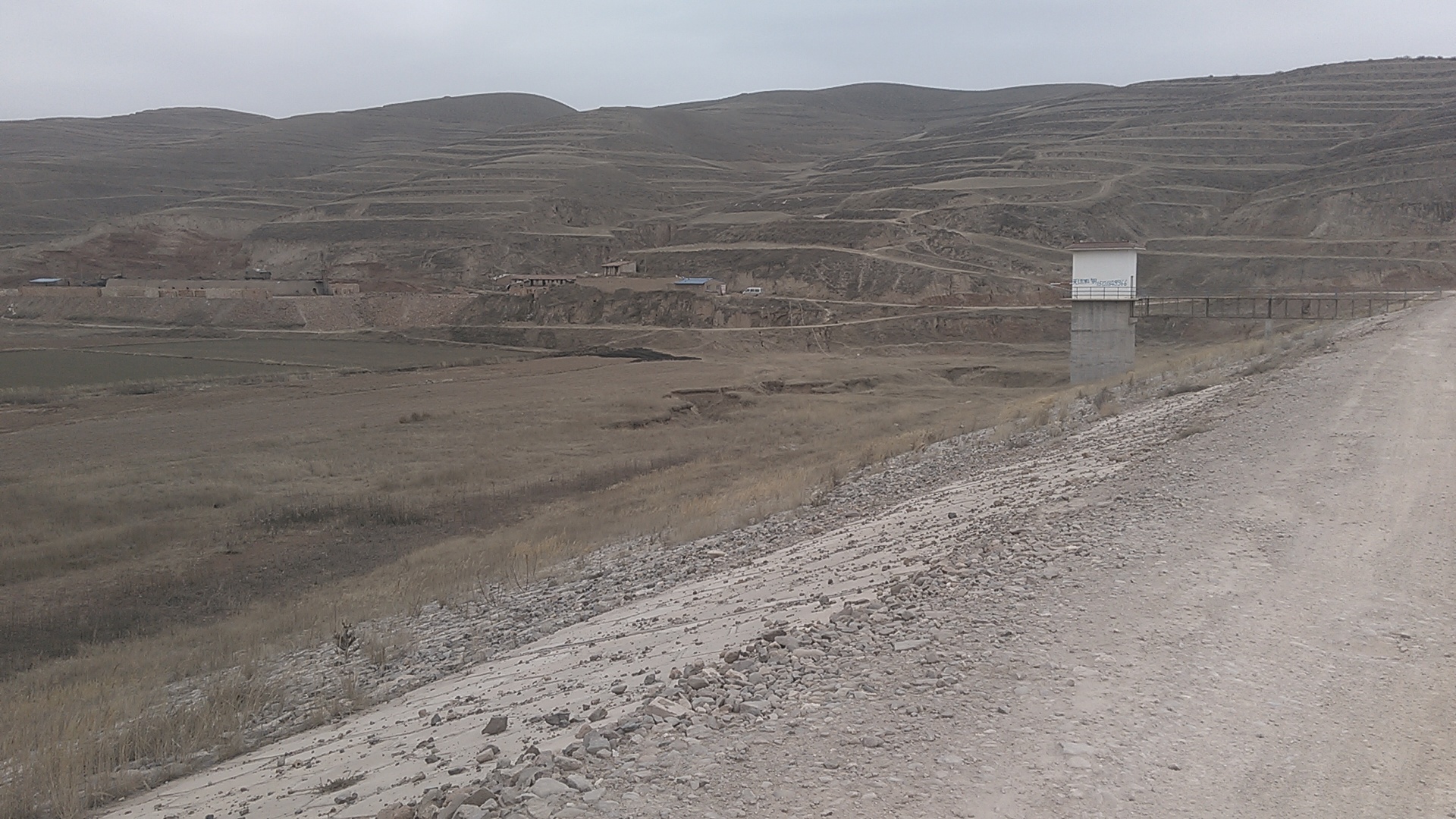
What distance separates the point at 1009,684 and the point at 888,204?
88770mm

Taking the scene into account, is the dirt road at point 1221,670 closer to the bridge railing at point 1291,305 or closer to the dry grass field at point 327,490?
the dry grass field at point 327,490

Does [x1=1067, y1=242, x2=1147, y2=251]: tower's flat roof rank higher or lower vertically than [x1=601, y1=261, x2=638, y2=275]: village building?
higher

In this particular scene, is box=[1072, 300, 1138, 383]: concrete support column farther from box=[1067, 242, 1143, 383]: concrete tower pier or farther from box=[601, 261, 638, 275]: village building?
box=[601, 261, 638, 275]: village building

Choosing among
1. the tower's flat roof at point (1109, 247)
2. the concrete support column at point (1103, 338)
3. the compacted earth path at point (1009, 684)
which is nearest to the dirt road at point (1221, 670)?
the compacted earth path at point (1009, 684)

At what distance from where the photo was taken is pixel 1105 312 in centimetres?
4288

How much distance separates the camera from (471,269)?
9856cm

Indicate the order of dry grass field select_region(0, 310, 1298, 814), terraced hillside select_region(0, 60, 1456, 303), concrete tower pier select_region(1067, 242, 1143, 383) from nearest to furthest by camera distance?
dry grass field select_region(0, 310, 1298, 814)
concrete tower pier select_region(1067, 242, 1143, 383)
terraced hillside select_region(0, 60, 1456, 303)

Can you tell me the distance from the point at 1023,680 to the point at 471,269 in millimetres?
97300

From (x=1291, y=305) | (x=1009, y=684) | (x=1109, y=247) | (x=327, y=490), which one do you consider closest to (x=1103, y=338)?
(x=1109, y=247)

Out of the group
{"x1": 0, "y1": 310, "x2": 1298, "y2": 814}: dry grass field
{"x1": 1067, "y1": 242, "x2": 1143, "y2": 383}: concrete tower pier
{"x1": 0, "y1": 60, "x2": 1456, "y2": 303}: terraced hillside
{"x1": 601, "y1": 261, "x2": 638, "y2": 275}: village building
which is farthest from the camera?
{"x1": 601, "y1": 261, "x2": 638, "y2": 275}: village building

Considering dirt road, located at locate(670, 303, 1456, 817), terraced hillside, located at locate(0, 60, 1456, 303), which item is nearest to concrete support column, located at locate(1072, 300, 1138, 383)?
terraced hillside, located at locate(0, 60, 1456, 303)

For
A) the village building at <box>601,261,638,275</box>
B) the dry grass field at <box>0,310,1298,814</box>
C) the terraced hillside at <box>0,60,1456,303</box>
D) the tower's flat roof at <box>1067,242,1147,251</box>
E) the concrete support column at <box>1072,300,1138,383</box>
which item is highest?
the terraced hillside at <box>0,60,1456,303</box>

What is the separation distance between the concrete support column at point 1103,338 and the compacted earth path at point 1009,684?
31.2m

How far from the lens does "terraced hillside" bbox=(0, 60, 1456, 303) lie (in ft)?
244
